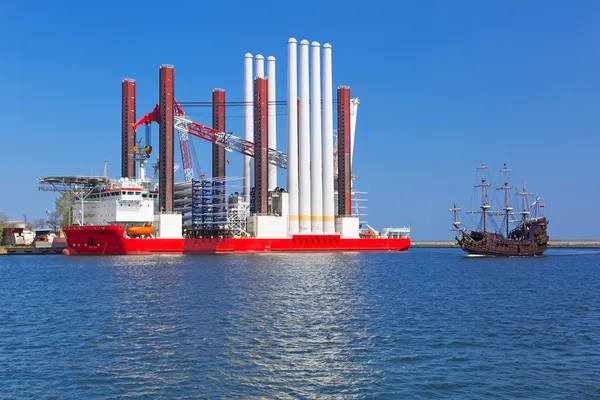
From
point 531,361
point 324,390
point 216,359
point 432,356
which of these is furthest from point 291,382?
point 531,361

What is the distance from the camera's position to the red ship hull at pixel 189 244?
259 ft

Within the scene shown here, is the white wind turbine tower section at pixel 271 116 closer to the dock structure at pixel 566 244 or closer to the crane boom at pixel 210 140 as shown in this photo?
the crane boom at pixel 210 140

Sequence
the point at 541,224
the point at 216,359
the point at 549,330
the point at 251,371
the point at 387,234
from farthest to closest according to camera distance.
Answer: the point at 387,234
the point at 541,224
the point at 549,330
the point at 216,359
the point at 251,371

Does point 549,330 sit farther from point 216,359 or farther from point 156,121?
point 156,121

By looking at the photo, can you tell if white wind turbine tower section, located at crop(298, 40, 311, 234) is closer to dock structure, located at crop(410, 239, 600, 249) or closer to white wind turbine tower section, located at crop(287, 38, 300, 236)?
white wind turbine tower section, located at crop(287, 38, 300, 236)

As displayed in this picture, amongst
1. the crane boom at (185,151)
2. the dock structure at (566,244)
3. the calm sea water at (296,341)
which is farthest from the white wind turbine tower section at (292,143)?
the dock structure at (566,244)

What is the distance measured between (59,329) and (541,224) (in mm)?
83896

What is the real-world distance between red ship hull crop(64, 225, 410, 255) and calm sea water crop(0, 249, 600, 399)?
1423 inches

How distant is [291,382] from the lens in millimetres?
17641

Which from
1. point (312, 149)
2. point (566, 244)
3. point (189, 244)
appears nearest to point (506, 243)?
point (312, 149)

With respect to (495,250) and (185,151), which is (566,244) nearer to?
(495,250)

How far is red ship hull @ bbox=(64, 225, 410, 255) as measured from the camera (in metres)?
78.9

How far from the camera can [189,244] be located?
8556 cm

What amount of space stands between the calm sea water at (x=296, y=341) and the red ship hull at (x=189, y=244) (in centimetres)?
3614
